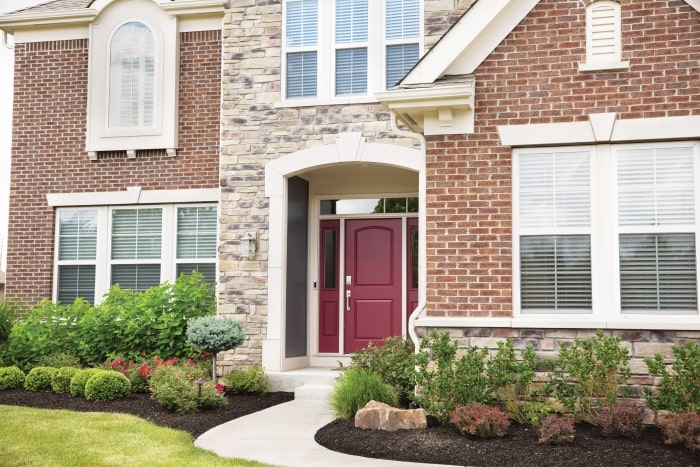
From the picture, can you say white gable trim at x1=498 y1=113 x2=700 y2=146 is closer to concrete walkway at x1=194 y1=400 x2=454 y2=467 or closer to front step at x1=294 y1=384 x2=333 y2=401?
concrete walkway at x1=194 y1=400 x2=454 y2=467

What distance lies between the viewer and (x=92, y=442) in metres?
7.66

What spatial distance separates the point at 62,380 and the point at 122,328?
5.25 ft

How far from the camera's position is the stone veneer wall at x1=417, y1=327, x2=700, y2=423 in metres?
7.86

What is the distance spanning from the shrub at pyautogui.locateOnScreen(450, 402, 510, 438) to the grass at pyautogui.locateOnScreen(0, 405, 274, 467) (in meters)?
1.91

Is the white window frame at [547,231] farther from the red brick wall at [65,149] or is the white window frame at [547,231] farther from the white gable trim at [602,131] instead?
the red brick wall at [65,149]

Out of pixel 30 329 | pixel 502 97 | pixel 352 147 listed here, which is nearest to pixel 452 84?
pixel 502 97

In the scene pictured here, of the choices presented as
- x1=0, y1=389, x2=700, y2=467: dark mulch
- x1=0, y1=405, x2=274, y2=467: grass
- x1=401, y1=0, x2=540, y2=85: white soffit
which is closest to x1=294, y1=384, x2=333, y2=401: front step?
x1=0, y1=389, x2=700, y2=467: dark mulch

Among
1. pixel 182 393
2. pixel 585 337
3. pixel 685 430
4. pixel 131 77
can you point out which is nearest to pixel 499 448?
pixel 685 430

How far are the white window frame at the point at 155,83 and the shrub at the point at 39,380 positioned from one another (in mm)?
4134

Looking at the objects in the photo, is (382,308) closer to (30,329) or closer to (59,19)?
(30,329)

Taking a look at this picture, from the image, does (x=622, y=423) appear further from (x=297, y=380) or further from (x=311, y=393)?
(x=297, y=380)

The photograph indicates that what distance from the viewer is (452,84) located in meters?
8.22

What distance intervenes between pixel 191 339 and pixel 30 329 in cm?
363

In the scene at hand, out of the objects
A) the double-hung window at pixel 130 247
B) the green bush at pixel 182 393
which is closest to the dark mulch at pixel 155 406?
the green bush at pixel 182 393
